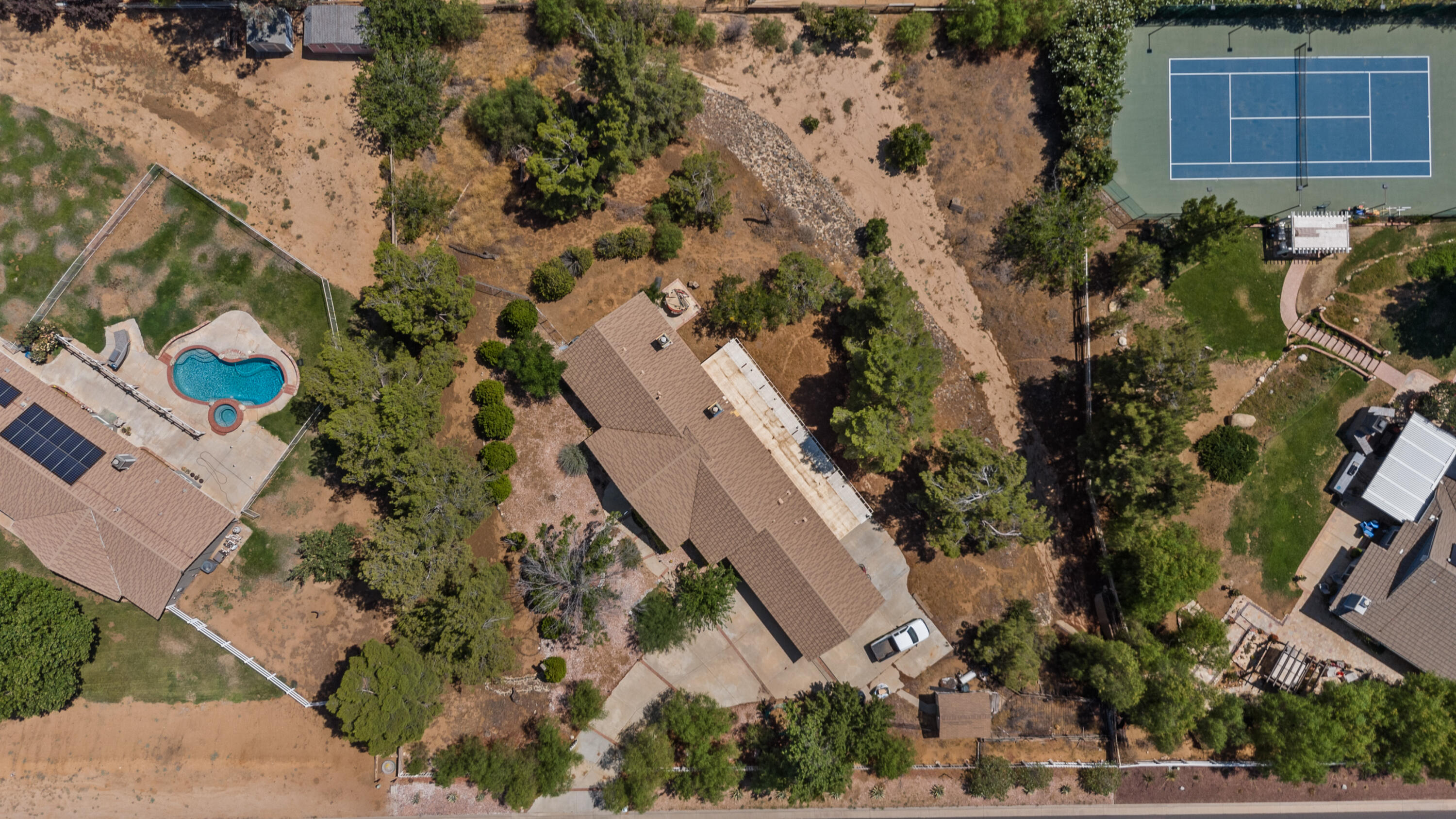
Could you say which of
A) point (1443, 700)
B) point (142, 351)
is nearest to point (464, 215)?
point (142, 351)

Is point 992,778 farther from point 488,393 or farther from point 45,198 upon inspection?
point 45,198

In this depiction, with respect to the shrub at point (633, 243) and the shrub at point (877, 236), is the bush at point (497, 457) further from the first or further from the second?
the shrub at point (877, 236)

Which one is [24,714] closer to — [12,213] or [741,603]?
[12,213]

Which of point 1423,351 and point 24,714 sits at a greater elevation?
point 1423,351

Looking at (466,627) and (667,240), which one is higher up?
(667,240)

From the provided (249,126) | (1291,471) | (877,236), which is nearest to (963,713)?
(1291,471)

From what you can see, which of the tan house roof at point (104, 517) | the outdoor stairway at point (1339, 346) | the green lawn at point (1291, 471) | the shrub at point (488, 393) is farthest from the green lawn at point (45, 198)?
the outdoor stairway at point (1339, 346)
